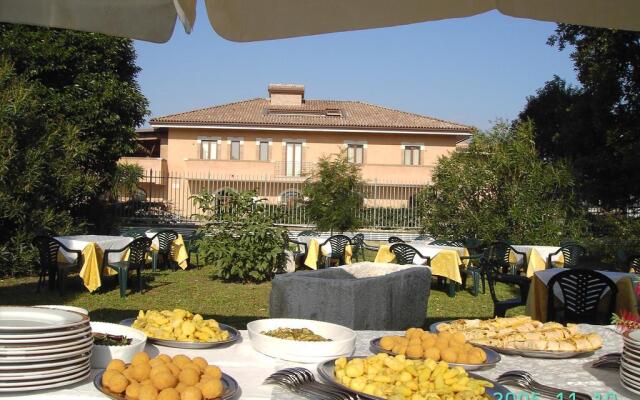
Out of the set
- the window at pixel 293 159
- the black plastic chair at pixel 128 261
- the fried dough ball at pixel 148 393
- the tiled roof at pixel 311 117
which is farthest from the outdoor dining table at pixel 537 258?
the window at pixel 293 159

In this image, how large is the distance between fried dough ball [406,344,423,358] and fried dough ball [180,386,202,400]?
0.72 metres

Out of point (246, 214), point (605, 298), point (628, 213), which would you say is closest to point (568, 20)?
point (605, 298)

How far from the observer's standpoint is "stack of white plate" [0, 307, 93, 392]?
1.54m

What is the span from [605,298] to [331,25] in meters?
4.37

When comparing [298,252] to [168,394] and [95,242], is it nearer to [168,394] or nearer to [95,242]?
[95,242]

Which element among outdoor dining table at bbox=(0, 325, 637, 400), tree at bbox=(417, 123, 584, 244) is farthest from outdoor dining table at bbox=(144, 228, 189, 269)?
outdoor dining table at bbox=(0, 325, 637, 400)

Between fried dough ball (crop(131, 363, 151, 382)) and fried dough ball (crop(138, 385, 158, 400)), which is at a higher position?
fried dough ball (crop(131, 363, 151, 382))

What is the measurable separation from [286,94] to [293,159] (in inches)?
236

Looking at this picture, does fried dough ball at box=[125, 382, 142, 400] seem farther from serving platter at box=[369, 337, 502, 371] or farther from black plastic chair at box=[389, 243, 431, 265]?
black plastic chair at box=[389, 243, 431, 265]

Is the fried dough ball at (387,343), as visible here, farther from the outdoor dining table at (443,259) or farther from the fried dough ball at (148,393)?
the outdoor dining table at (443,259)

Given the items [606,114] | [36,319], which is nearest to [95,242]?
[36,319]

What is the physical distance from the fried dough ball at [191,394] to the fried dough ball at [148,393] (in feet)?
0.21

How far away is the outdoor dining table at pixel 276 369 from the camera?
1.62m

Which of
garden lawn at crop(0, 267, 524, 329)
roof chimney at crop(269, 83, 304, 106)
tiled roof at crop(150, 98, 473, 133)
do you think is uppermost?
roof chimney at crop(269, 83, 304, 106)
